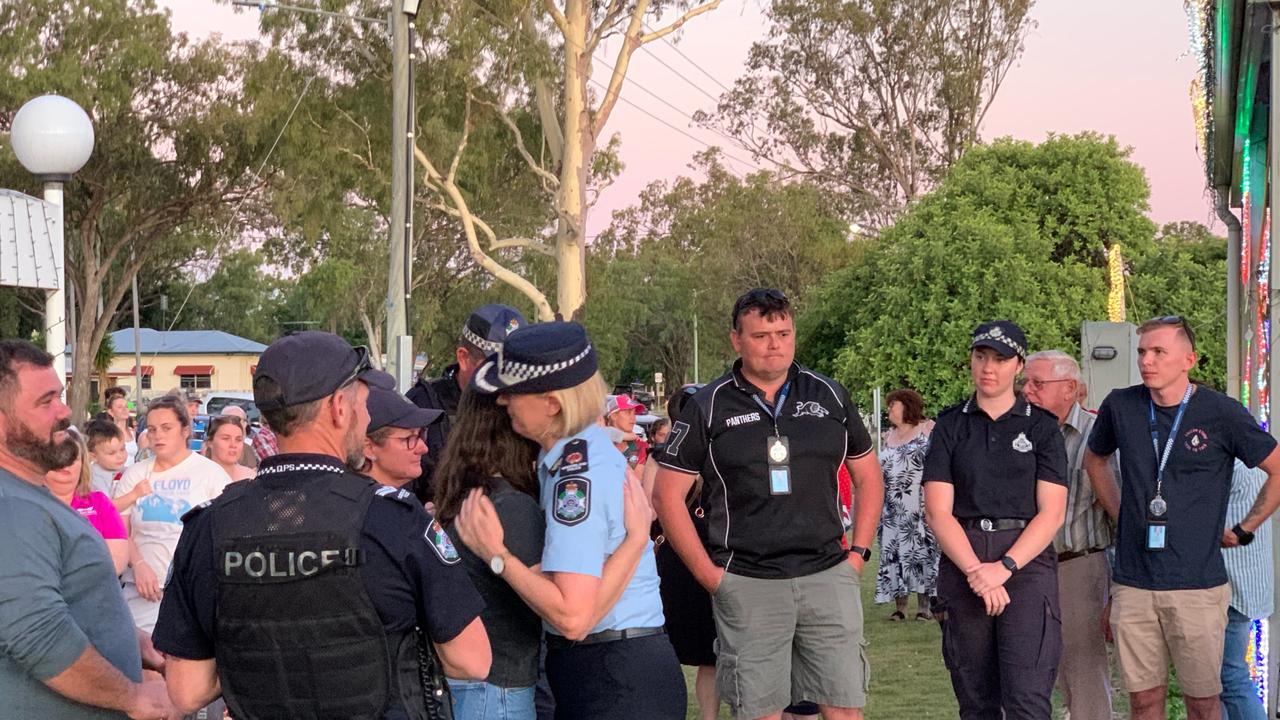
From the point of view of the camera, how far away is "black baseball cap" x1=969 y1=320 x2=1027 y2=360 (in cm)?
595

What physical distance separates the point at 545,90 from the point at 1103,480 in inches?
844

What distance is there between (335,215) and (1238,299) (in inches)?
756

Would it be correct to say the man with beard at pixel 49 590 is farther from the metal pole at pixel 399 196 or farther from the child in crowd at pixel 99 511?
the metal pole at pixel 399 196

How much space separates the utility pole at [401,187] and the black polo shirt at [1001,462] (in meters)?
9.34

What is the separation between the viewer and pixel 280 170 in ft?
100

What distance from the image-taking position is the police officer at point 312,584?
2828mm

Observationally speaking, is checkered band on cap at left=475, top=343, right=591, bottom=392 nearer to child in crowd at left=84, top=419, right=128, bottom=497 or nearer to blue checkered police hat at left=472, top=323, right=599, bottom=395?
blue checkered police hat at left=472, top=323, right=599, bottom=395

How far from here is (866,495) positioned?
5668 mm

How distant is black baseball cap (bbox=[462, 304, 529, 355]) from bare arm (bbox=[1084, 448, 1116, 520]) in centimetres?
272

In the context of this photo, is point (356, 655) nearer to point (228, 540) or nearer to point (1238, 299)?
point (228, 540)

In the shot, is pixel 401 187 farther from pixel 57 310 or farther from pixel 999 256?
pixel 999 256

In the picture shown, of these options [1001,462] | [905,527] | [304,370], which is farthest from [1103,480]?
[905,527]

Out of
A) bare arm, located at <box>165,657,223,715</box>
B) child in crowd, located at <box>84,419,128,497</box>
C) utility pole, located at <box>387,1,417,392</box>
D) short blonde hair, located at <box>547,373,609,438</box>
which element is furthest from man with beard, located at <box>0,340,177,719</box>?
utility pole, located at <box>387,1,417,392</box>

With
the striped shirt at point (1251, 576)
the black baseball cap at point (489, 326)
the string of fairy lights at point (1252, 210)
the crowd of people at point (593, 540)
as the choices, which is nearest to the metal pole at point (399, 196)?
the crowd of people at point (593, 540)
